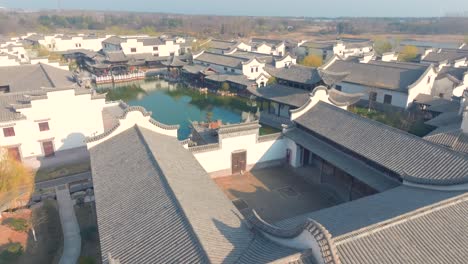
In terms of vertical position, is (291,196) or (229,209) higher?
(229,209)

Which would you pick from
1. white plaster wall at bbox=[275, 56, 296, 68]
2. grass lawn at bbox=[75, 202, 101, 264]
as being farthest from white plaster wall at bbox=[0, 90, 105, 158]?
white plaster wall at bbox=[275, 56, 296, 68]

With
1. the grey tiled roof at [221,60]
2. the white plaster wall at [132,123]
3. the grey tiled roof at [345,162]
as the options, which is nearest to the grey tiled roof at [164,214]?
the white plaster wall at [132,123]

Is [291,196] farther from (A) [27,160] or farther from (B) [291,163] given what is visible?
(A) [27,160]

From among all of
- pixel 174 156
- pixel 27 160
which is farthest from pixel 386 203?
pixel 27 160

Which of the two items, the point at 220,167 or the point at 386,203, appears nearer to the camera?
the point at 386,203

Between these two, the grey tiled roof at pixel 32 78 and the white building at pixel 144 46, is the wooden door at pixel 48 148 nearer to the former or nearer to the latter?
the grey tiled roof at pixel 32 78

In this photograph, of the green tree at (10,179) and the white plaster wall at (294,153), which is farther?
the white plaster wall at (294,153)
